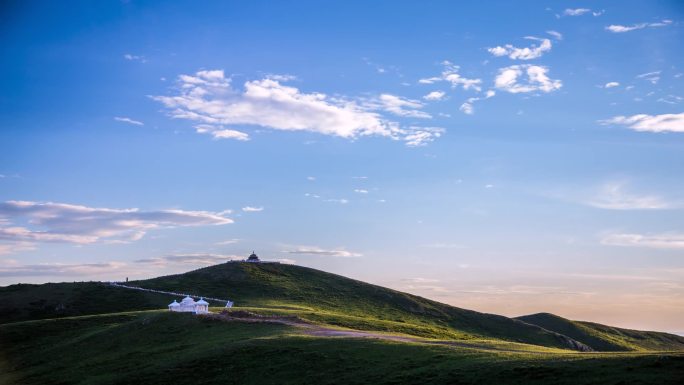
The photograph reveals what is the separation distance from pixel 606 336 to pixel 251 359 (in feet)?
415

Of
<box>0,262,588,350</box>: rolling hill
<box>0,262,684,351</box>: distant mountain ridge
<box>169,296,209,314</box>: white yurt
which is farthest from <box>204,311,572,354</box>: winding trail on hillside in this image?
<box>0,262,684,351</box>: distant mountain ridge

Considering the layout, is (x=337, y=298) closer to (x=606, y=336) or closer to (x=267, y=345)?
(x=267, y=345)

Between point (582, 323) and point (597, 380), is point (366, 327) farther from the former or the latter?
point (582, 323)

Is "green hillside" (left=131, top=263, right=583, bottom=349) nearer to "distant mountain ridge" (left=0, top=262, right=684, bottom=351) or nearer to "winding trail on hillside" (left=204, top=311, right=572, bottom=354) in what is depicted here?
"distant mountain ridge" (left=0, top=262, right=684, bottom=351)

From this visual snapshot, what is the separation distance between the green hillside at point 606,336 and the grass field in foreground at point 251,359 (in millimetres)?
102604

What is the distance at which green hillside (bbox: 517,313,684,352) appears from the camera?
464 feet

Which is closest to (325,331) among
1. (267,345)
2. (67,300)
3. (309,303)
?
(267,345)

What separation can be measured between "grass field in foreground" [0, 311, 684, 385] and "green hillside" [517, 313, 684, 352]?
102604 mm

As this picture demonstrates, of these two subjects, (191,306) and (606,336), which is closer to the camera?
(191,306)

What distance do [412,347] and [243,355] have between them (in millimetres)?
16444

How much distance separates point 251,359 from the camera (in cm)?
5416

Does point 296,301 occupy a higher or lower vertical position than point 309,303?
higher

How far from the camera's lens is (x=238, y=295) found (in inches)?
4594

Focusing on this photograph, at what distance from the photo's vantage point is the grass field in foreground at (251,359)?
3966cm
